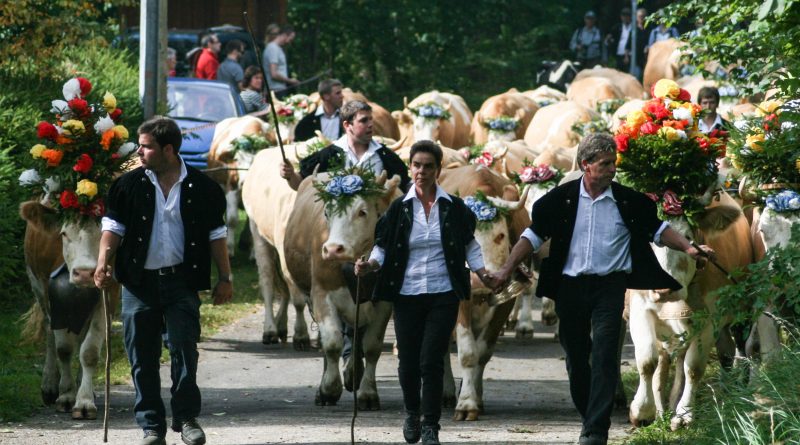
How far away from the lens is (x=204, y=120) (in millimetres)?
23156

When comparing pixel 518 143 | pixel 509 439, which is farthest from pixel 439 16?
pixel 509 439

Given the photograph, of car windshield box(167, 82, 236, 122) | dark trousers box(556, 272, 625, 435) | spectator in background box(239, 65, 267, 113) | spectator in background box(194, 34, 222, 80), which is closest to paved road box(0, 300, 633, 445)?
dark trousers box(556, 272, 625, 435)

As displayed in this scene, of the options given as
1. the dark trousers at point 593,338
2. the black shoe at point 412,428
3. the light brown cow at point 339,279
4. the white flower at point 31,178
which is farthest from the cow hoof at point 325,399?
the white flower at point 31,178

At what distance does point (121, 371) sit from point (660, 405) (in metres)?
4.62

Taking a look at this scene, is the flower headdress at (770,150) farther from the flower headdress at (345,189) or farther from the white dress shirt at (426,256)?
the flower headdress at (345,189)

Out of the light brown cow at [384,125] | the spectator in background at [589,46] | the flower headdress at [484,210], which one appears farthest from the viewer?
the spectator in background at [589,46]

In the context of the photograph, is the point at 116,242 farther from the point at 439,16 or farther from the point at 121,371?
the point at 439,16

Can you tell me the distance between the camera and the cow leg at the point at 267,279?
47.9ft

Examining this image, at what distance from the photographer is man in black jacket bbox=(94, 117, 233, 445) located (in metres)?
9.07

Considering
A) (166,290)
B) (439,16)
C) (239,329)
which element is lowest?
(239,329)

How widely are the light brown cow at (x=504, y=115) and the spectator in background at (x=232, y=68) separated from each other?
4.97 m

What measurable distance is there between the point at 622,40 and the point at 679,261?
2390cm

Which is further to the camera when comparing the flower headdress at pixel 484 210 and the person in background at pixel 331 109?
the person in background at pixel 331 109

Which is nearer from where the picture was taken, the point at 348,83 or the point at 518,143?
the point at 518,143
